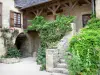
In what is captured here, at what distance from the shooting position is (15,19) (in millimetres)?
15641

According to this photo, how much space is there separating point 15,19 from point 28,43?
9.32ft

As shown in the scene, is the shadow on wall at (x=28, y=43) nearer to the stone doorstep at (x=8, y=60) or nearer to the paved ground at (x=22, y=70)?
the stone doorstep at (x=8, y=60)

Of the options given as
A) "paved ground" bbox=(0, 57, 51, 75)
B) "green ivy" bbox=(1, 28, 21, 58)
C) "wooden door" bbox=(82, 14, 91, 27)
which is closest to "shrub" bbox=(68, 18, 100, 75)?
"paved ground" bbox=(0, 57, 51, 75)

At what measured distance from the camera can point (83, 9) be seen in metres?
14.2

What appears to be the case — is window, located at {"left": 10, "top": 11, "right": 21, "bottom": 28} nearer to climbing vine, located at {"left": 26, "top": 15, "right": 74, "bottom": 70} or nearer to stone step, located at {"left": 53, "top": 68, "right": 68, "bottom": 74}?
climbing vine, located at {"left": 26, "top": 15, "right": 74, "bottom": 70}

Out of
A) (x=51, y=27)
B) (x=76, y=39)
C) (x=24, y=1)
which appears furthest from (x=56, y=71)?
(x=24, y=1)

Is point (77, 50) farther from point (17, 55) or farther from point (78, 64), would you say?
point (17, 55)

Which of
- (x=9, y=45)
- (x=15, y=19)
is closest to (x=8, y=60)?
(x=9, y=45)

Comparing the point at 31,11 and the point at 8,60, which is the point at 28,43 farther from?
the point at 8,60

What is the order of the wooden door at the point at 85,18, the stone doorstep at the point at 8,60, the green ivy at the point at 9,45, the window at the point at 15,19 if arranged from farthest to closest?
1. the window at the point at 15,19
2. the wooden door at the point at 85,18
3. the green ivy at the point at 9,45
4. the stone doorstep at the point at 8,60

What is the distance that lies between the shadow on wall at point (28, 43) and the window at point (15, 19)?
121cm

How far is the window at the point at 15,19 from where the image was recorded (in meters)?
14.9

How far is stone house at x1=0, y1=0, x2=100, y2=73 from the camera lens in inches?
548

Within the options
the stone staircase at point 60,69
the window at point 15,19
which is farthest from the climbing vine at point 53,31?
the window at point 15,19
